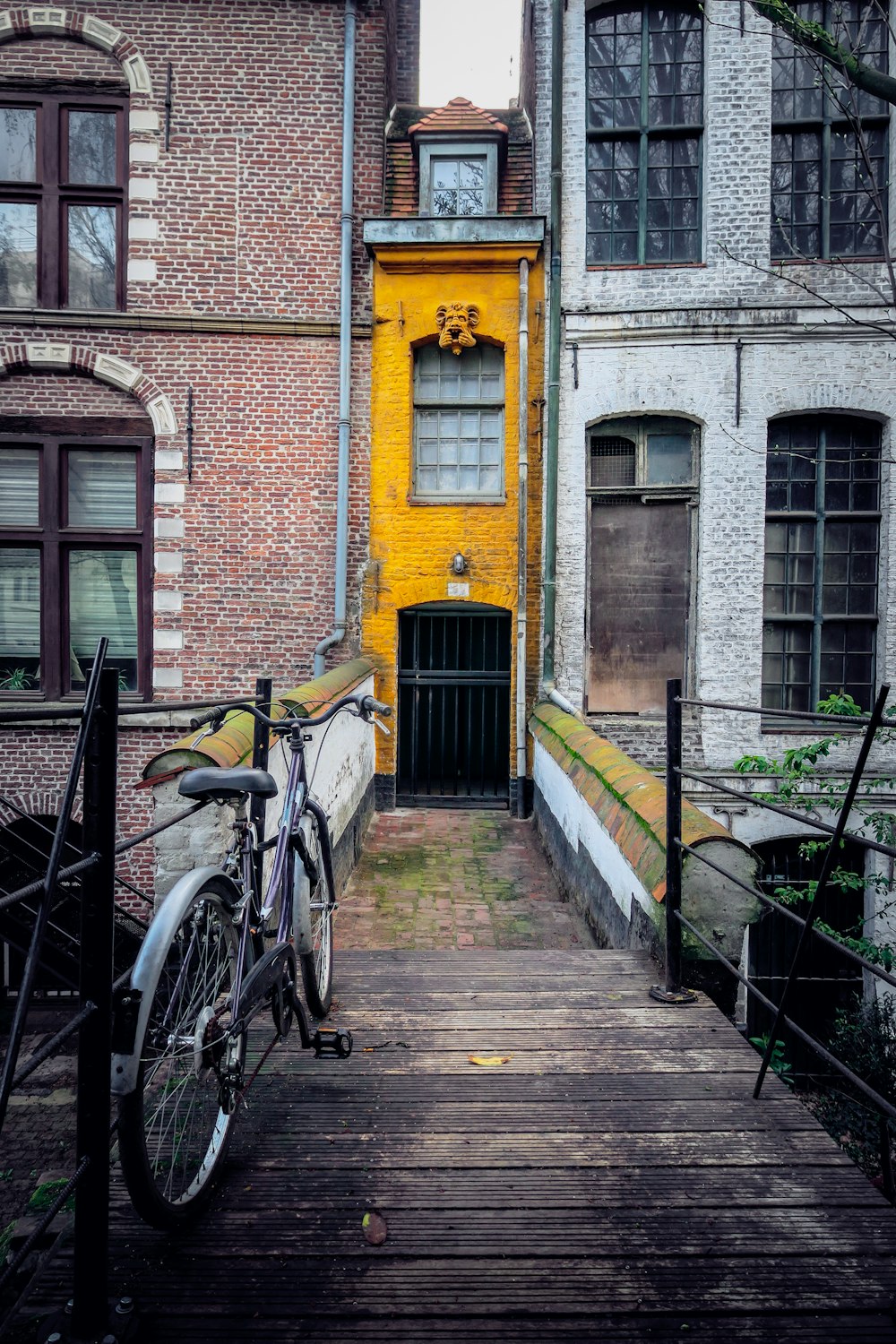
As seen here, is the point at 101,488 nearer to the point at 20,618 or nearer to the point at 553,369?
the point at 20,618

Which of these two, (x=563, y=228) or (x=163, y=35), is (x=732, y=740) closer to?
(x=563, y=228)

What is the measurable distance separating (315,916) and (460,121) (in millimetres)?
9964

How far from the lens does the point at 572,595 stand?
9.68m

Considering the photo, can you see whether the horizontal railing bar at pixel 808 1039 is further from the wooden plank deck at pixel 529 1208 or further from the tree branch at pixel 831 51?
the tree branch at pixel 831 51

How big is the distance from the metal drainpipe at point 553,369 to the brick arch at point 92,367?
14.0 ft

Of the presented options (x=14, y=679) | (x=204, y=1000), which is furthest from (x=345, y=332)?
(x=204, y=1000)

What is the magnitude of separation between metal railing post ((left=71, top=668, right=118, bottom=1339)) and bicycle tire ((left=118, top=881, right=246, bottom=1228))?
0.43 feet

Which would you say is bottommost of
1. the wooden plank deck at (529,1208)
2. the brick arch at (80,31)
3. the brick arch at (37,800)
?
the brick arch at (37,800)

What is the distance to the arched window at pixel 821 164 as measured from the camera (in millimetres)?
9461

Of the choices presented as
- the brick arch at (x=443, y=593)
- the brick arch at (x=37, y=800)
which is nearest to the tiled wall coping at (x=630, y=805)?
the brick arch at (x=443, y=593)

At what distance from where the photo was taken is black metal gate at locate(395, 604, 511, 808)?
1016 centimetres

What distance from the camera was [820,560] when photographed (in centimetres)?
966

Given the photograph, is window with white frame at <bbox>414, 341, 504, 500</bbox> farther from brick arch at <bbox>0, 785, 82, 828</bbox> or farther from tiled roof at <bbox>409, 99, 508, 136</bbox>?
brick arch at <bbox>0, 785, 82, 828</bbox>

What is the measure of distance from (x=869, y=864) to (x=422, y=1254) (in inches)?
349
